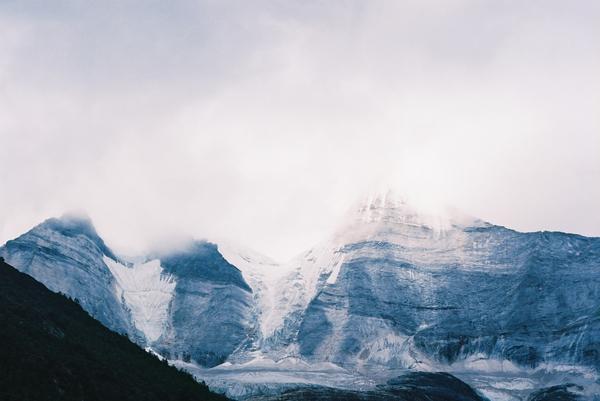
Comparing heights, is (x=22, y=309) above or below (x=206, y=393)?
above

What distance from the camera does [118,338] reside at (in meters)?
186

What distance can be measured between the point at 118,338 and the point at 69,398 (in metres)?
66.2

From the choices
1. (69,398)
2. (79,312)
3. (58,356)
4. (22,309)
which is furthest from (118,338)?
(69,398)

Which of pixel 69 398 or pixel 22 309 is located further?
pixel 22 309

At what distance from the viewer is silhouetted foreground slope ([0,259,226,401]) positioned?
119938 mm

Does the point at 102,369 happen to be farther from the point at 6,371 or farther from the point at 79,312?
the point at 79,312

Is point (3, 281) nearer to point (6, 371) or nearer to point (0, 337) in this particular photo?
point (0, 337)

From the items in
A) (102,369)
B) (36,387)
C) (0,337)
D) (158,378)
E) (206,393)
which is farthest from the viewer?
(206,393)

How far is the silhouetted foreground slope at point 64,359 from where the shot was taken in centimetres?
11994

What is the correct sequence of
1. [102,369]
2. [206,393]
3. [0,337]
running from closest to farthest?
[0,337], [102,369], [206,393]

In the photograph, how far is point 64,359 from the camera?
135 metres

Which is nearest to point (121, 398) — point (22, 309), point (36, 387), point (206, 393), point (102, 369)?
point (102, 369)

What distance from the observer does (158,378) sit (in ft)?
538

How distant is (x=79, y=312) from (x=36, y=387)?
69332 millimetres
